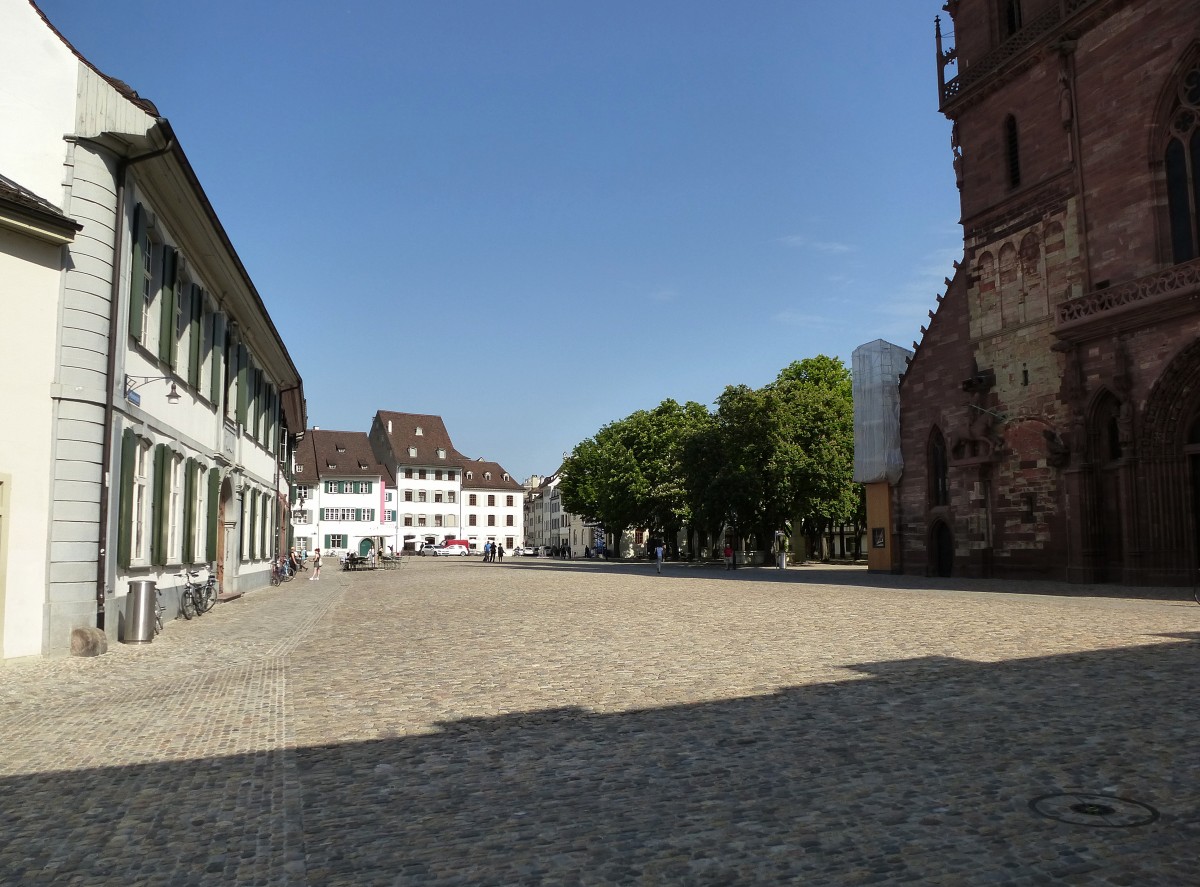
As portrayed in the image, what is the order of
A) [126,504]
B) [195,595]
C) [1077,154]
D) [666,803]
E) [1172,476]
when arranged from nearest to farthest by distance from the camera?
[666,803]
[126,504]
[195,595]
[1172,476]
[1077,154]

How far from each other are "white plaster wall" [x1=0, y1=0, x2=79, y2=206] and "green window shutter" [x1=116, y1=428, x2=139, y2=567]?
3.57 meters

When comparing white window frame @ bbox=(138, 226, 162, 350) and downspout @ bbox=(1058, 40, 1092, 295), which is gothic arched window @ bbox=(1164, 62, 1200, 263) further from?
white window frame @ bbox=(138, 226, 162, 350)

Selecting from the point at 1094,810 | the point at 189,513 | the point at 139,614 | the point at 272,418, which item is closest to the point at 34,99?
the point at 139,614

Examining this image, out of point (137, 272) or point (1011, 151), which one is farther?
point (1011, 151)

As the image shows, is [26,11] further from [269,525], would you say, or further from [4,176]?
[269,525]

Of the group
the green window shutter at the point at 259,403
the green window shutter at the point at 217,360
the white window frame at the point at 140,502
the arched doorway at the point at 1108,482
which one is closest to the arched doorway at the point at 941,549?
the arched doorway at the point at 1108,482

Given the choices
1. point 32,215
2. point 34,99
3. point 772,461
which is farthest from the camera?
point 772,461

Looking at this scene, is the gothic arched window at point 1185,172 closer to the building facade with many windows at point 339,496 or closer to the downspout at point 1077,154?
the downspout at point 1077,154

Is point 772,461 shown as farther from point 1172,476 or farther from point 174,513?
point 174,513

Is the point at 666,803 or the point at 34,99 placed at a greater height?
the point at 34,99

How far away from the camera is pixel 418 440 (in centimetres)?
11100

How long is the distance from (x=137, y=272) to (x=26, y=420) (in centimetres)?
330

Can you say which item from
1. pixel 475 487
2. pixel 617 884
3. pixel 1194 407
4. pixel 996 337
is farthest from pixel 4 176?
pixel 475 487

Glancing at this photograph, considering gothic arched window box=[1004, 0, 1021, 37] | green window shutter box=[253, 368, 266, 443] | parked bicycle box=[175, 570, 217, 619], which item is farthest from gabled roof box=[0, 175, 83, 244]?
gothic arched window box=[1004, 0, 1021, 37]
